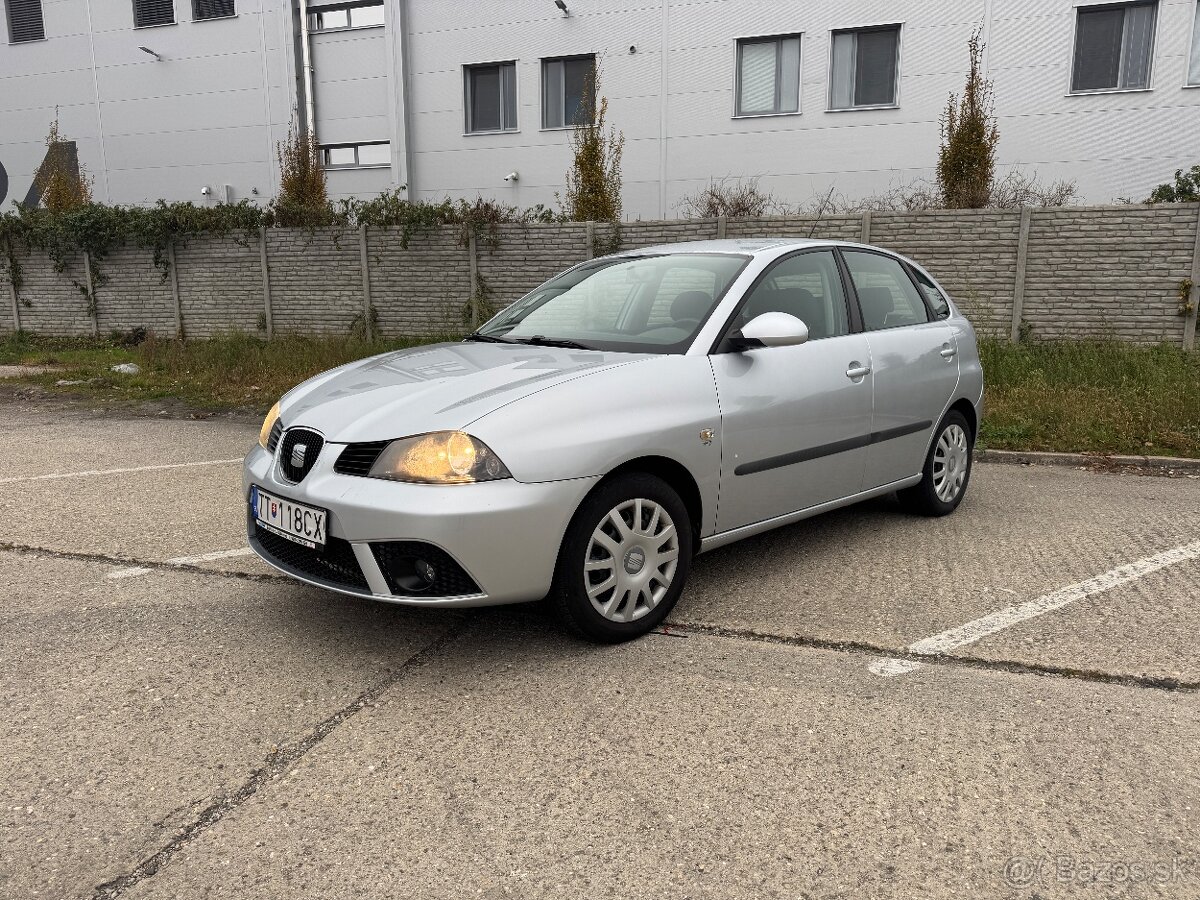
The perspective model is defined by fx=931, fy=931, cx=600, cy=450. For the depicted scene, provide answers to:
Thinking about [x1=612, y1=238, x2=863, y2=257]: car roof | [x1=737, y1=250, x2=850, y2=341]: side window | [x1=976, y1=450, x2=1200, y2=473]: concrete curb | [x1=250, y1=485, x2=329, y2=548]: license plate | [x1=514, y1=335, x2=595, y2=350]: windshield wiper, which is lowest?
[x1=976, y1=450, x2=1200, y2=473]: concrete curb

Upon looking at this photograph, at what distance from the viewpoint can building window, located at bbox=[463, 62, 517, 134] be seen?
1978cm

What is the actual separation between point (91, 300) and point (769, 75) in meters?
13.5

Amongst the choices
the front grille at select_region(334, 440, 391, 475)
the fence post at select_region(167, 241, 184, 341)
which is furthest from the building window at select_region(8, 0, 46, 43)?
the front grille at select_region(334, 440, 391, 475)

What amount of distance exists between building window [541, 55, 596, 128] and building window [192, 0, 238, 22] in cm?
807

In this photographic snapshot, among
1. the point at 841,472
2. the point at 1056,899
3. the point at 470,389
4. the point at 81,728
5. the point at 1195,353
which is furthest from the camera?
the point at 1195,353

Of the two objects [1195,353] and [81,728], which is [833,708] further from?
[1195,353]

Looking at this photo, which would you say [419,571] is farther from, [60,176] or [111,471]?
[60,176]

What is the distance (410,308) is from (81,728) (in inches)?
476

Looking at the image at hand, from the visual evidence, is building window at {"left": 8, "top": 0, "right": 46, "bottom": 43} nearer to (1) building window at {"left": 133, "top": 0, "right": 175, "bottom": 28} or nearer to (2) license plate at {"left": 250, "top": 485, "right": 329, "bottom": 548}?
(1) building window at {"left": 133, "top": 0, "right": 175, "bottom": 28}

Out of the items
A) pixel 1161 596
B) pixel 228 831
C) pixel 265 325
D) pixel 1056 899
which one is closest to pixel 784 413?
pixel 1161 596

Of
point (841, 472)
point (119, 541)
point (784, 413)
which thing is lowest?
point (119, 541)

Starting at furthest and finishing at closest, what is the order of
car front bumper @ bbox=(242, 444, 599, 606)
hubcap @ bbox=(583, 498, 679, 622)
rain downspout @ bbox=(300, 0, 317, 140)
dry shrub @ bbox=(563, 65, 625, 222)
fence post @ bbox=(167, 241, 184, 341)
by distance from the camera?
1. rain downspout @ bbox=(300, 0, 317, 140)
2. fence post @ bbox=(167, 241, 184, 341)
3. dry shrub @ bbox=(563, 65, 625, 222)
4. hubcap @ bbox=(583, 498, 679, 622)
5. car front bumper @ bbox=(242, 444, 599, 606)

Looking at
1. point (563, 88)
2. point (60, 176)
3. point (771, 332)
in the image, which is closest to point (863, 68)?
point (563, 88)

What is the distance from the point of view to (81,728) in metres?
2.92
